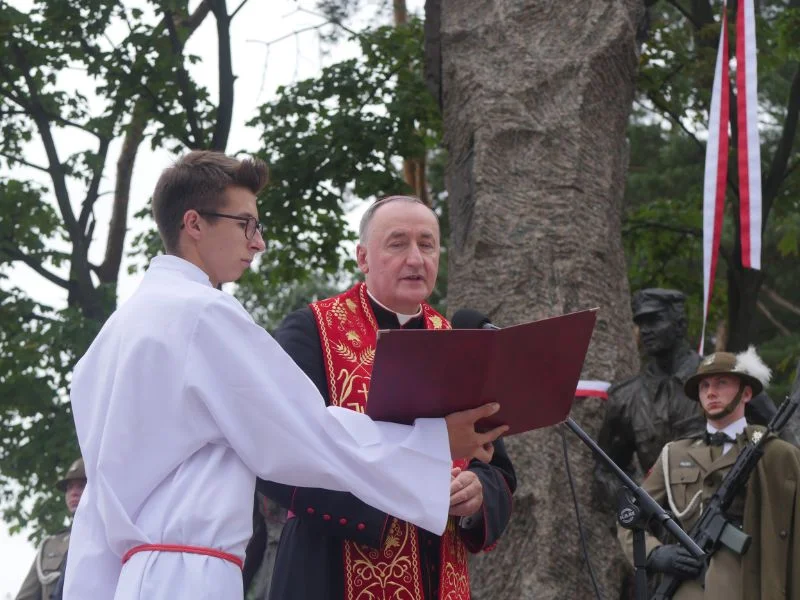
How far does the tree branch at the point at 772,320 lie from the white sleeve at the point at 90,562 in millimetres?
21554

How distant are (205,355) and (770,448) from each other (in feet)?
13.1

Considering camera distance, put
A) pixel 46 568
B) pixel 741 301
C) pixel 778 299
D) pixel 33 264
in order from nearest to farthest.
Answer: pixel 46 568
pixel 741 301
pixel 33 264
pixel 778 299

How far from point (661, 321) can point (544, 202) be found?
1.34 m

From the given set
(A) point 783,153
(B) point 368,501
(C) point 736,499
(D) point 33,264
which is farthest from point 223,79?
(B) point 368,501

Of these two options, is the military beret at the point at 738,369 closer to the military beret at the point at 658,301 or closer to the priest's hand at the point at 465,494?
the military beret at the point at 658,301

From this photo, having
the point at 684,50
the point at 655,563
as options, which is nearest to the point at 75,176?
the point at 684,50

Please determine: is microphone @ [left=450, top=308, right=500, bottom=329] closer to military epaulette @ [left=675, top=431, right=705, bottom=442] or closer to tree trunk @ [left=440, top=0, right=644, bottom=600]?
military epaulette @ [left=675, top=431, right=705, bottom=442]

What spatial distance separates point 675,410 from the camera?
7.86m

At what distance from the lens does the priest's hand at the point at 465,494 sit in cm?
421

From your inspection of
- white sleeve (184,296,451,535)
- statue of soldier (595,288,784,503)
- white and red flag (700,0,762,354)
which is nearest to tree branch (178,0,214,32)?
white and red flag (700,0,762,354)

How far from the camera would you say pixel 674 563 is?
6.64 m

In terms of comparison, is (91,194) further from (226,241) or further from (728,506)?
(226,241)

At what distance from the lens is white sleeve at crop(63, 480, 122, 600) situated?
3541 mm

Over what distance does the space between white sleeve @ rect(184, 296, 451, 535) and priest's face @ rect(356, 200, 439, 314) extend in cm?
97
